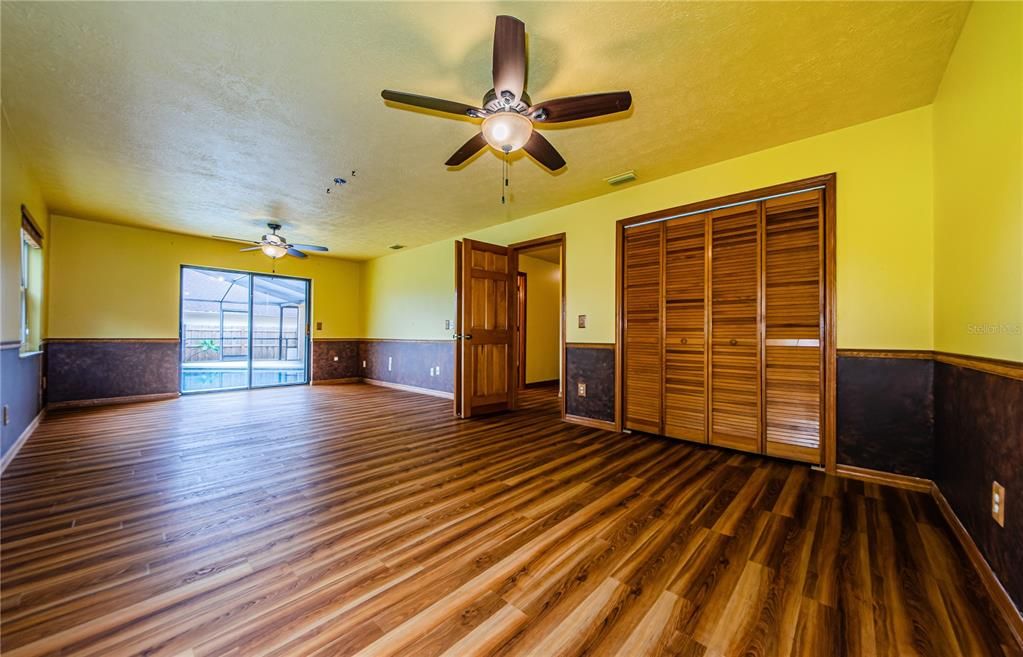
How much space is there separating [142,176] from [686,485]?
5366 mm

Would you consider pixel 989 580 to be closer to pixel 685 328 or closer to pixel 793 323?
pixel 793 323

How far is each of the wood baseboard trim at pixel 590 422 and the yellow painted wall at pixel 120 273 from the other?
5899 mm

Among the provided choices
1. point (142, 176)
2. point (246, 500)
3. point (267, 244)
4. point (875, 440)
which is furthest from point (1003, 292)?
point (267, 244)

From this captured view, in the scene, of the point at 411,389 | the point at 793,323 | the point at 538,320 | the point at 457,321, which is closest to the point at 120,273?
the point at 411,389

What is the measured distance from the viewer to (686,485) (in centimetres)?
246

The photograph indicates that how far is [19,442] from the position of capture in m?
3.17

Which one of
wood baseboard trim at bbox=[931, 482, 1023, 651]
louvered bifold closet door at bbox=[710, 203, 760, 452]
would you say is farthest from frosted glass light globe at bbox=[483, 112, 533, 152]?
wood baseboard trim at bbox=[931, 482, 1023, 651]

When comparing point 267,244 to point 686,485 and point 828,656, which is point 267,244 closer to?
point 686,485

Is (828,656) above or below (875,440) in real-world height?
below

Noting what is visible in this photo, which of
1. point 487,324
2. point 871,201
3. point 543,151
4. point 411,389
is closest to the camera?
point 543,151

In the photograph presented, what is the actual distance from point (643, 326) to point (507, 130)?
2.35 meters

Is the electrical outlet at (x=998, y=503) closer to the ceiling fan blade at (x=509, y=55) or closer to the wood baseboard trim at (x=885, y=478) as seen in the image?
the wood baseboard trim at (x=885, y=478)

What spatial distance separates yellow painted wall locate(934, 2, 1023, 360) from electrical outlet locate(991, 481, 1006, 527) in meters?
0.51

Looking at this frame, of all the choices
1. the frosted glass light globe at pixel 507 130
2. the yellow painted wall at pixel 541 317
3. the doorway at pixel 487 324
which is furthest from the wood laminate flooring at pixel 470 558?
the yellow painted wall at pixel 541 317
